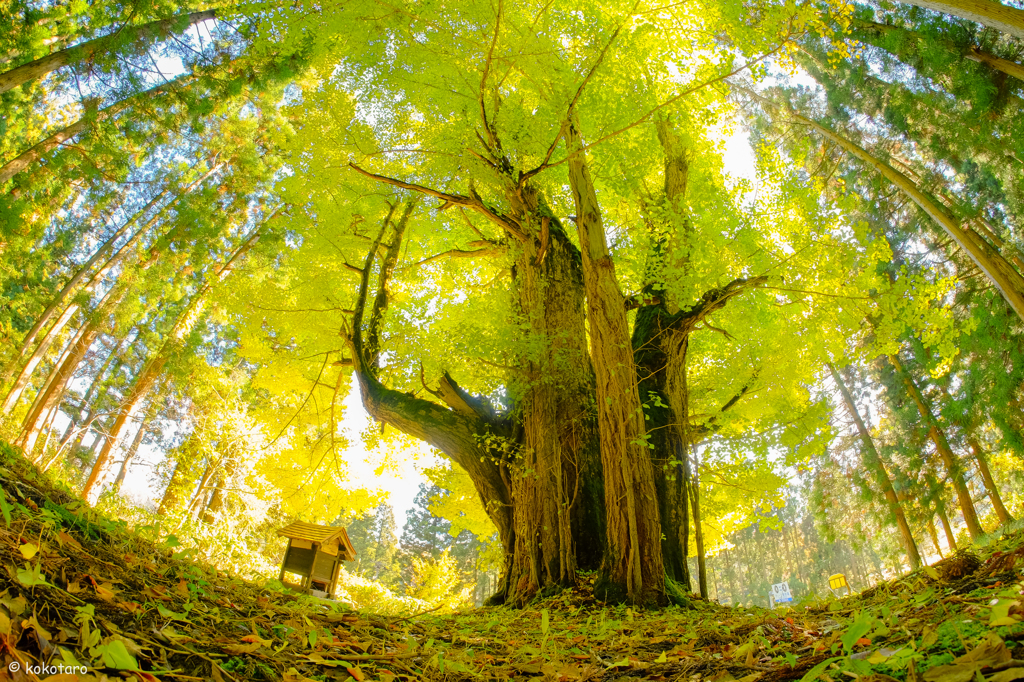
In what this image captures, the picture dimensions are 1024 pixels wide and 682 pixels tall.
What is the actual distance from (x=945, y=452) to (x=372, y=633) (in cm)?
1247

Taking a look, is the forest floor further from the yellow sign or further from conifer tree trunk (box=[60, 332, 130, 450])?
conifer tree trunk (box=[60, 332, 130, 450])

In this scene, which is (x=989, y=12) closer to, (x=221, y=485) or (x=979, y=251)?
(x=979, y=251)

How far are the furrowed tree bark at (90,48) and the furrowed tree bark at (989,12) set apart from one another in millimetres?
8154

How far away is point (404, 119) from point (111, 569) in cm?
497

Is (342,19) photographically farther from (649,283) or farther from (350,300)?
(649,283)

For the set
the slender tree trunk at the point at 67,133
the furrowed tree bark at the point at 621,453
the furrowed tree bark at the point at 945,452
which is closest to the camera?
the furrowed tree bark at the point at 621,453

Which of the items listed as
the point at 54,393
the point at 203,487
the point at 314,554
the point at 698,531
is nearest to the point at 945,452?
the point at 698,531

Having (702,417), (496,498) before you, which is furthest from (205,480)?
(702,417)

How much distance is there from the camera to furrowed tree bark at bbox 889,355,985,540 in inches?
394

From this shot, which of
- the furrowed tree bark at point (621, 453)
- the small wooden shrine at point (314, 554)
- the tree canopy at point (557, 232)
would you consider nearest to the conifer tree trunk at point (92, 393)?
the tree canopy at point (557, 232)

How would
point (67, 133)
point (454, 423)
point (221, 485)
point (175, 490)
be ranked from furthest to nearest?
point (221, 485) < point (175, 490) < point (67, 133) < point (454, 423)

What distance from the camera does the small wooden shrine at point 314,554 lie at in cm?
1053

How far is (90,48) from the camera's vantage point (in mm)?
6008

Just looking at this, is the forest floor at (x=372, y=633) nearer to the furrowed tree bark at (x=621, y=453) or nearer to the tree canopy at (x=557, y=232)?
the furrowed tree bark at (x=621, y=453)
